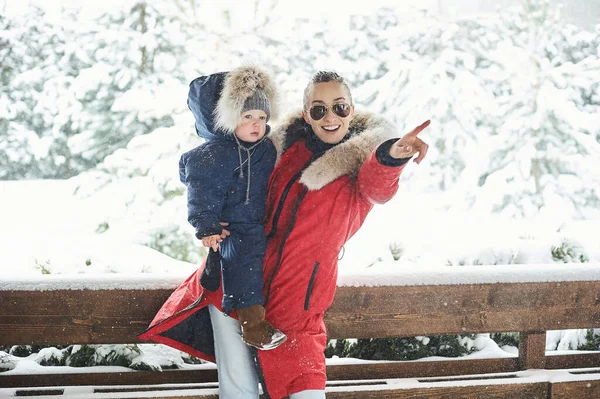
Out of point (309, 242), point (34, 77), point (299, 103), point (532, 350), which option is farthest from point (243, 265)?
point (34, 77)

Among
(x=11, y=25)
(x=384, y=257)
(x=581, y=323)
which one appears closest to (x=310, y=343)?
(x=581, y=323)

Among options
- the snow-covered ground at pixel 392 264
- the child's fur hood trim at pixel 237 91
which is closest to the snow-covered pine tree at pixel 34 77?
the snow-covered ground at pixel 392 264

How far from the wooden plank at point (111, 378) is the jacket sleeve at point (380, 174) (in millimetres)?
1467

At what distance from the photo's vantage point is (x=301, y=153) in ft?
8.55

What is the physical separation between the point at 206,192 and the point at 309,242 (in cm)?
44

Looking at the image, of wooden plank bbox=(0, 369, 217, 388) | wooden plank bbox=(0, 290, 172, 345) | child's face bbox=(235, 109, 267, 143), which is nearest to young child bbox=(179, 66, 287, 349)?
child's face bbox=(235, 109, 267, 143)

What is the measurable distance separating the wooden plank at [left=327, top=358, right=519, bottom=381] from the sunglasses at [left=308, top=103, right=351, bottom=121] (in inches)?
58.3

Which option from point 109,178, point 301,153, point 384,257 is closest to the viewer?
point 301,153

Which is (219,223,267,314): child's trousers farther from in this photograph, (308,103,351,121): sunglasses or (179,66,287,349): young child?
(308,103,351,121): sunglasses

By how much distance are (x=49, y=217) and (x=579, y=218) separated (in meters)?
8.89

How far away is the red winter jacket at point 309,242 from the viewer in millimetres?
2395

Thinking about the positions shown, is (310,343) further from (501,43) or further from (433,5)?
(433,5)

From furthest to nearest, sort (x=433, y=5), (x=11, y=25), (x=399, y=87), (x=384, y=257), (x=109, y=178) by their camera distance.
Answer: (x=433, y=5) < (x=399, y=87) < (x=11, y=25) < (x=109, y=178) < (x=384, y=257)

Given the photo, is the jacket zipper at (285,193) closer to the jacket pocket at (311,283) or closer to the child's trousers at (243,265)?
the child's trousers at (243,265)
